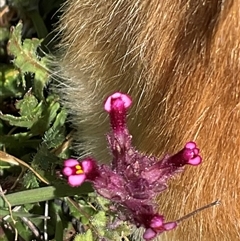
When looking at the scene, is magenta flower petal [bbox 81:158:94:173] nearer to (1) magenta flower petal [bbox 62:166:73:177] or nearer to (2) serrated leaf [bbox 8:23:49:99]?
(1) magenta flower petal [bbox 62:166:73:177]

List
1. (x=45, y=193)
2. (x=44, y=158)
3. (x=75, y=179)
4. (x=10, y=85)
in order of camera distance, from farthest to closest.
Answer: (x=10, y=85) → (x=44, y=158) → (x=45, y=193) → (x=75, y=179)

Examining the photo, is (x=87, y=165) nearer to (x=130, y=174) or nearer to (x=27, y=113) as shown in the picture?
(x=130, y=174)

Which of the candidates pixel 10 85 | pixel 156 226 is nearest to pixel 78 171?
pixel 156 226

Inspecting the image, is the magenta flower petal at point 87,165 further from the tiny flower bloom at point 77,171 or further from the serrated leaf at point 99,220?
the serrated leaf at point 99,220

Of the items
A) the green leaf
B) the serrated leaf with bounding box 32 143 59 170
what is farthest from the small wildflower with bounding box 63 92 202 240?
the serrated leaf with bounding box 32 143 59 170

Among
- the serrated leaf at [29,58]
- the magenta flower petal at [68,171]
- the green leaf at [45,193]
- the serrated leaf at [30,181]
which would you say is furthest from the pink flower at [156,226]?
the serrated leaf at [29,58]

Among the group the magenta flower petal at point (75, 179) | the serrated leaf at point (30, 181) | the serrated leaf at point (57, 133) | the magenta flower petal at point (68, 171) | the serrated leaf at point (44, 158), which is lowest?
the serrated leaf at point (30, 181)
